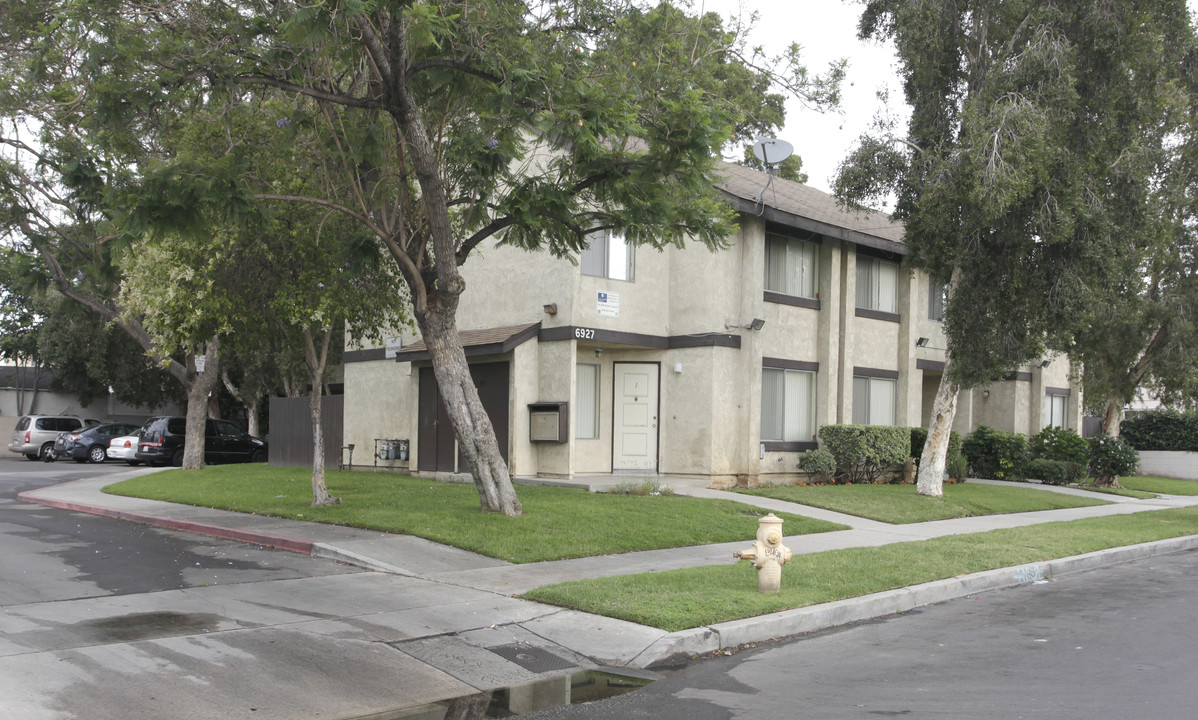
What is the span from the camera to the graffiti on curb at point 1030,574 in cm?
1148

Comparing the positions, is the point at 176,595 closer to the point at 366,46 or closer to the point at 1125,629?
the point at 366,46

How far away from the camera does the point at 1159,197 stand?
60.1 ft

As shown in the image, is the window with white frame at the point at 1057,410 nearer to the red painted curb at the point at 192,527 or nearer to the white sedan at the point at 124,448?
the red painted curb at the point at 192,527

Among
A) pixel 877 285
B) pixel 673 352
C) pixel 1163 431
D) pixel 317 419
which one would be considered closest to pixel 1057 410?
pixel 1163 431

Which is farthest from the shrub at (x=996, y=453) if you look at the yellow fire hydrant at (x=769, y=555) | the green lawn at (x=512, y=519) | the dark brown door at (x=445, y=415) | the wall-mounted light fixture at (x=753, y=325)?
the yellow fire hydrant at (x=769, y=555)

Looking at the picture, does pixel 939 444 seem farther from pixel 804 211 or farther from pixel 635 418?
pixel 635 418

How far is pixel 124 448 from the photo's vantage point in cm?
3006

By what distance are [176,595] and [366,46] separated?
6.87 metres

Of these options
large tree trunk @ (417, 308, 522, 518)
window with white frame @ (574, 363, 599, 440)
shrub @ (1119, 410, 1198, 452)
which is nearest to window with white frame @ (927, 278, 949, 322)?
window with white frame @ (574, 363, 599, 440)

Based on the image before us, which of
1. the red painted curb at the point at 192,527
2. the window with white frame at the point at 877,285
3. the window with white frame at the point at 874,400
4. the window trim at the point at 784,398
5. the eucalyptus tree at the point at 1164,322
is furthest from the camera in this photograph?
the window with white frame at the point at 877,285

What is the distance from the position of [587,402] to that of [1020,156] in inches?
357

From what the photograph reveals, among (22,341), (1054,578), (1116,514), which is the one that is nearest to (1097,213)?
(1116,514)

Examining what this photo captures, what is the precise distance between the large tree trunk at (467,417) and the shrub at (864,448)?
9.20 m

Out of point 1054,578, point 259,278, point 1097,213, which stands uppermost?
point 1097,213
